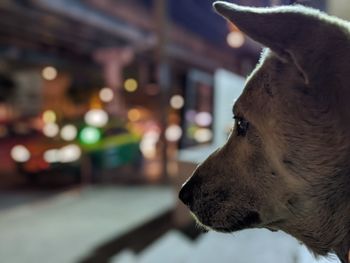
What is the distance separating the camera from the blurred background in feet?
18.5

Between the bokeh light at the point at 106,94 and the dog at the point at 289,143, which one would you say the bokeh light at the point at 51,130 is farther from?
the dog at the point at 289,143

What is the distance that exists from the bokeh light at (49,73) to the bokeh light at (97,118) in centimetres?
318

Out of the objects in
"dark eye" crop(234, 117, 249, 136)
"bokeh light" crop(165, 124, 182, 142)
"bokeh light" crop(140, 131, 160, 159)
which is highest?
"dark eye" crop(234, 117, 249, 136)

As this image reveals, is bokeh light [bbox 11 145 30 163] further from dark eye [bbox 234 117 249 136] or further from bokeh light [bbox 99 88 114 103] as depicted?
dark eye [bbox 234 117 249 136]

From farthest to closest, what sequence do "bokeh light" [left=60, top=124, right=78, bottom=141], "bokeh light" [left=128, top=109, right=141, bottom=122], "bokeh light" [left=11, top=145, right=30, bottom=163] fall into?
"bokeh light" [left=128, top=109, right=141, bottom=122]
"bokeh light" [left=60, top=124, right=78, bottom=141]
"bokeh light" [left=11, top=145, right=30, bottom=163]

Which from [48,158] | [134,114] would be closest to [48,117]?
[134,114]

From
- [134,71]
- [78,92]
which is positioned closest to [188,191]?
[134,71]

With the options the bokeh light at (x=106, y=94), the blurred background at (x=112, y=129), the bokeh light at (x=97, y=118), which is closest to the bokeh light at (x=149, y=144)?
the blurred background at (x=112, y=129)

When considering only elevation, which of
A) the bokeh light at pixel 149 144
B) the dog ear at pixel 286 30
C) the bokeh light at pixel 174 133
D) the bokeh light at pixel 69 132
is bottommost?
the bokeh light at pixel 149 144

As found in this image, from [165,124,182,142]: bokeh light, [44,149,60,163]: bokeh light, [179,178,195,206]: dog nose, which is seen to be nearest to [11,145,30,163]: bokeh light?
[44,149,60,163]: bokeh light

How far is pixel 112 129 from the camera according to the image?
39.4 ft

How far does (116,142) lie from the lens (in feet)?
38.7

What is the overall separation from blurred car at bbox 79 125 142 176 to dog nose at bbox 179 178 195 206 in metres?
10.1

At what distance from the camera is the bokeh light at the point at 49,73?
15507 millimetres
